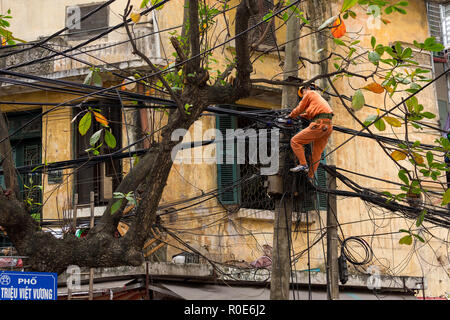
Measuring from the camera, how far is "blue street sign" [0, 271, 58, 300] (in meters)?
6.87

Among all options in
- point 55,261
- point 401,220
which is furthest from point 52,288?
point 401,220

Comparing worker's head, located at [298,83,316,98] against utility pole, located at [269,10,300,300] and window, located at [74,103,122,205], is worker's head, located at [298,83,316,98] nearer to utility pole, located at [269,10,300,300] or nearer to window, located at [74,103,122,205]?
utility pole, located at [269,10,300,300]

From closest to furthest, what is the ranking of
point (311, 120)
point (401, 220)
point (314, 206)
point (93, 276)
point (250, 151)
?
point (311, 120)
point (93, 276)
point (250, 151)
point (314, 206)
point (401, 220)

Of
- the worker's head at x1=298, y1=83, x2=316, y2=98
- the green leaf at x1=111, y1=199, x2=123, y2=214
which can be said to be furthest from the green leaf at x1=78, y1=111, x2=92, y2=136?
the worker's head at x1=298, y1=83, x2=316, y2=98

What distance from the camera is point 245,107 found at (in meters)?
13.0

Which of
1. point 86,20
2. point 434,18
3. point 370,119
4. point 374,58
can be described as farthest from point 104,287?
point 434,18

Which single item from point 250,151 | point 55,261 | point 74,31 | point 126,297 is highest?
point 74,31

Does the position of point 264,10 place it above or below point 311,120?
above

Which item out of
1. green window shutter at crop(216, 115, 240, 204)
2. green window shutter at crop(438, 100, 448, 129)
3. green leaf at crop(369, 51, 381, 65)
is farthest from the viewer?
green window shutter at crop(438, 100, 448, 129)

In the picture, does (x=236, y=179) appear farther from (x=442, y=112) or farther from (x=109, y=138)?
(x=109, y=138)

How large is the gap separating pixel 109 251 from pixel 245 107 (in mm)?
6602

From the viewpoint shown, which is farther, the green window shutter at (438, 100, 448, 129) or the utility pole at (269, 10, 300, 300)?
the green window shutter at (438, 100, 448, 129)

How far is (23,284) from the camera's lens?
22.6ft

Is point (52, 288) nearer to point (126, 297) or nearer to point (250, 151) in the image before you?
point (126, 297)
